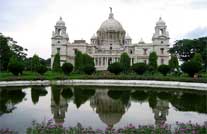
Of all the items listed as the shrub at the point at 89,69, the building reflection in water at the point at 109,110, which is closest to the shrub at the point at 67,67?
the shrub at the point at 89,69

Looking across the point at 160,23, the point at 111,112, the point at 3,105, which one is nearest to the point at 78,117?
the point at 111,112

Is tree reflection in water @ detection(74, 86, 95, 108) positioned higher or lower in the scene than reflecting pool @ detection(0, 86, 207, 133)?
higher

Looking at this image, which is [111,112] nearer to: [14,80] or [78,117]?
[78,117]

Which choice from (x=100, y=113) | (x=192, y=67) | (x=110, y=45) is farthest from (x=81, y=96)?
(x=110, y=45)

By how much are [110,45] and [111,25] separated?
5.37m

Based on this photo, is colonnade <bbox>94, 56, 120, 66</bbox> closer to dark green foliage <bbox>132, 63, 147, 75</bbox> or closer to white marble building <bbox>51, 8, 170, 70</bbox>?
white marble building <bbox>51, 8, 170, 70</bbox>

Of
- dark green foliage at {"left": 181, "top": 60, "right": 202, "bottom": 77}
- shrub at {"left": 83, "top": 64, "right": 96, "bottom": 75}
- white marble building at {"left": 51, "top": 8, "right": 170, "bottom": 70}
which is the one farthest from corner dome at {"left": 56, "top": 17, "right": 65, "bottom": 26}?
dark green foliage at {"left": 181, "top": 60, "right": 202, "bottom": 77}

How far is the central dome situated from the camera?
85.6 meters

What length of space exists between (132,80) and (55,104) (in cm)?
2029

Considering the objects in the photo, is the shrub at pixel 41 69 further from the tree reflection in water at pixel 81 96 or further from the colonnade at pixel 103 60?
the colonnade at pixel 103 60

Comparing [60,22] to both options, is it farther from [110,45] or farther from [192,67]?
[192,67]

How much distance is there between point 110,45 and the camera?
85.1m

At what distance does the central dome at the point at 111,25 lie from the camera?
85.6 meters

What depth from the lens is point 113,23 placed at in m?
86.4
